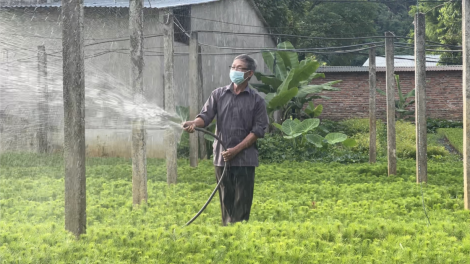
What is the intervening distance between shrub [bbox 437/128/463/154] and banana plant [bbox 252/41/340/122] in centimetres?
462

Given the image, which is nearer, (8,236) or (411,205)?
(8,236)

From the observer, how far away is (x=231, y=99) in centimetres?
692

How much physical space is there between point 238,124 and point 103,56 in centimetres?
841

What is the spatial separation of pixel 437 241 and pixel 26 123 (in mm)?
5720

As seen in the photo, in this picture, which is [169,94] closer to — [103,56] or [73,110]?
[103,56]

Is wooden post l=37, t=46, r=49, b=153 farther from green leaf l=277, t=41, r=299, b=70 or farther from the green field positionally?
green leaf l=277, t=41, r=299, b=70

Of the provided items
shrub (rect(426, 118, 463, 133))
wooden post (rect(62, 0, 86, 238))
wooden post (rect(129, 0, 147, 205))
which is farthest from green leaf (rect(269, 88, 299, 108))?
wooden post (rect(62, 0, 86, 238))

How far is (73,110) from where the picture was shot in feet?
20.5

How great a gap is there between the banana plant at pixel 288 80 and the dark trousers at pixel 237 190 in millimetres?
10454

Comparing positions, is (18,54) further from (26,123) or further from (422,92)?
(422,92)

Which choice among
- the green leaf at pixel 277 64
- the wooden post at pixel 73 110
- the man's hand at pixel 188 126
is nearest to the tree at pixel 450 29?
the green leaf at pixel 277 64

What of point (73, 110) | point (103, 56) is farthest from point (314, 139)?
point (73, 110)

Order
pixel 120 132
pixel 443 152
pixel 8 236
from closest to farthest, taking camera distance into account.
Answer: pixel 8 236
pixel 120 132
pixel 443 152

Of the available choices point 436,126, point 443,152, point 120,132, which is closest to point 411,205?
point 120,132
